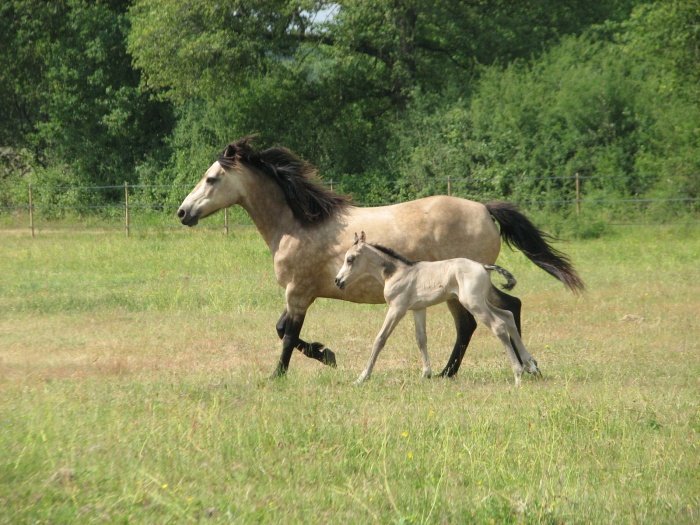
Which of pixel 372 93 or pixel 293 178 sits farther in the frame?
pixel 372 93

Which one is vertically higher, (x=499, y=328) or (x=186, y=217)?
(x=186, y=217)

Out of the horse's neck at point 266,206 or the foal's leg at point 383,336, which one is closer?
the foal's leg at point 383,336

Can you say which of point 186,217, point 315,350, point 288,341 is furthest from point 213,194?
point 315,350

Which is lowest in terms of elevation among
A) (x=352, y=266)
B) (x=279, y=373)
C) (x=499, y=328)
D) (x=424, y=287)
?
(x=279, y=373)

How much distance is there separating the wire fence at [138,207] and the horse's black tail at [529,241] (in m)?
13.8

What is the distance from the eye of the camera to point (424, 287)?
8.68 m

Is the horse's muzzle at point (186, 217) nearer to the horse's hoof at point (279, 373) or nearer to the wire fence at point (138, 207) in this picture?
the horse's hoof at point (279, 373)

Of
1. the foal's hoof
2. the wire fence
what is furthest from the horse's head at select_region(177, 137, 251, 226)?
the wire fence

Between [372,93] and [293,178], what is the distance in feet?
77.8

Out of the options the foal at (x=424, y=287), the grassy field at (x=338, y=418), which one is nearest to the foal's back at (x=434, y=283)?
the foal at (x=424, y=287)

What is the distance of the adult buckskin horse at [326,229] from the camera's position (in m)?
9.35

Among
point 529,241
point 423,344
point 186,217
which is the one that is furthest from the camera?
point 529,241

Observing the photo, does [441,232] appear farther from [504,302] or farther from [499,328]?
[499,328]

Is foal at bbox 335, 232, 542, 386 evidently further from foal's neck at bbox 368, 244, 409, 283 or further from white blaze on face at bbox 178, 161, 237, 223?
white blaze on face at bbox 178, 161, 237, 223
